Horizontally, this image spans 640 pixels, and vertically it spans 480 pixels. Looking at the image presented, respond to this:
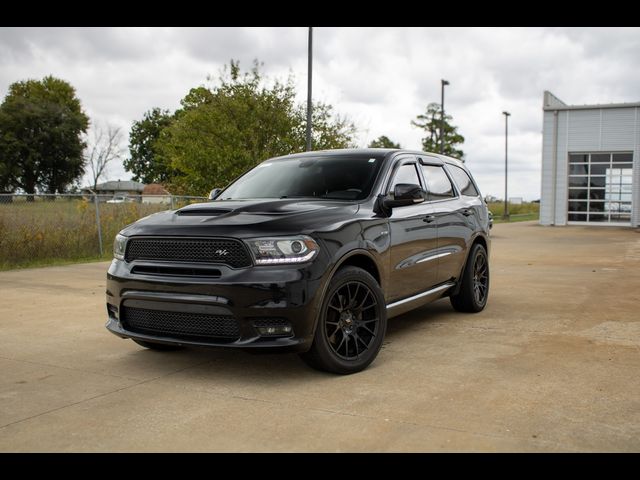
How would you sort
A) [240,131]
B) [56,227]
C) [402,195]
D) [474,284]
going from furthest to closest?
[240,131] < [56,227] < [474,284] < [402,195]

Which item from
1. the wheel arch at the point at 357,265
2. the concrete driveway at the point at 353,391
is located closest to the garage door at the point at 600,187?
the concrete driveway at the point at 353,391

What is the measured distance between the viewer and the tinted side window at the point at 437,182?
22.3 feet

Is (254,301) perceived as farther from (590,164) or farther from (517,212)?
(517,212)

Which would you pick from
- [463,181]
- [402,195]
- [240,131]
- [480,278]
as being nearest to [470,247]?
[480,278]

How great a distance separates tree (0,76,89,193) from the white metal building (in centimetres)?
4713

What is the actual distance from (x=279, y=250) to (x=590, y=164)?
1254 inches

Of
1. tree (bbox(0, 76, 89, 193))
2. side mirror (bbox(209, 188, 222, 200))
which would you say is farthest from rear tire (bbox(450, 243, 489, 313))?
tree (bbox(0, 76, 89, 193))

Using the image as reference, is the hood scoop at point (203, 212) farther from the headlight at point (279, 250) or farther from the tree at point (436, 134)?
the tree at point (436, 134)

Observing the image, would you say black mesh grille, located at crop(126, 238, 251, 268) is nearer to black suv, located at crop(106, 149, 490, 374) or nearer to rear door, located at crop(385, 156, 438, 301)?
black suv, located at crop(106, 149, 490, 374)

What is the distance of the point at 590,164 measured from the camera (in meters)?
33.2

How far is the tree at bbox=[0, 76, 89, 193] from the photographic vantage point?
60.9 meters

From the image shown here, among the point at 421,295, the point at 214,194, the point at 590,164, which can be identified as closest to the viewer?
the point at 421,295

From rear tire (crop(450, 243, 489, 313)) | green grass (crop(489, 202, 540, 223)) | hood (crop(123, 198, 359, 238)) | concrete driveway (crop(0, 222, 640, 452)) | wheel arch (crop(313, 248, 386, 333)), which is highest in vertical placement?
hood (crop(123, 198, 359, 238))
